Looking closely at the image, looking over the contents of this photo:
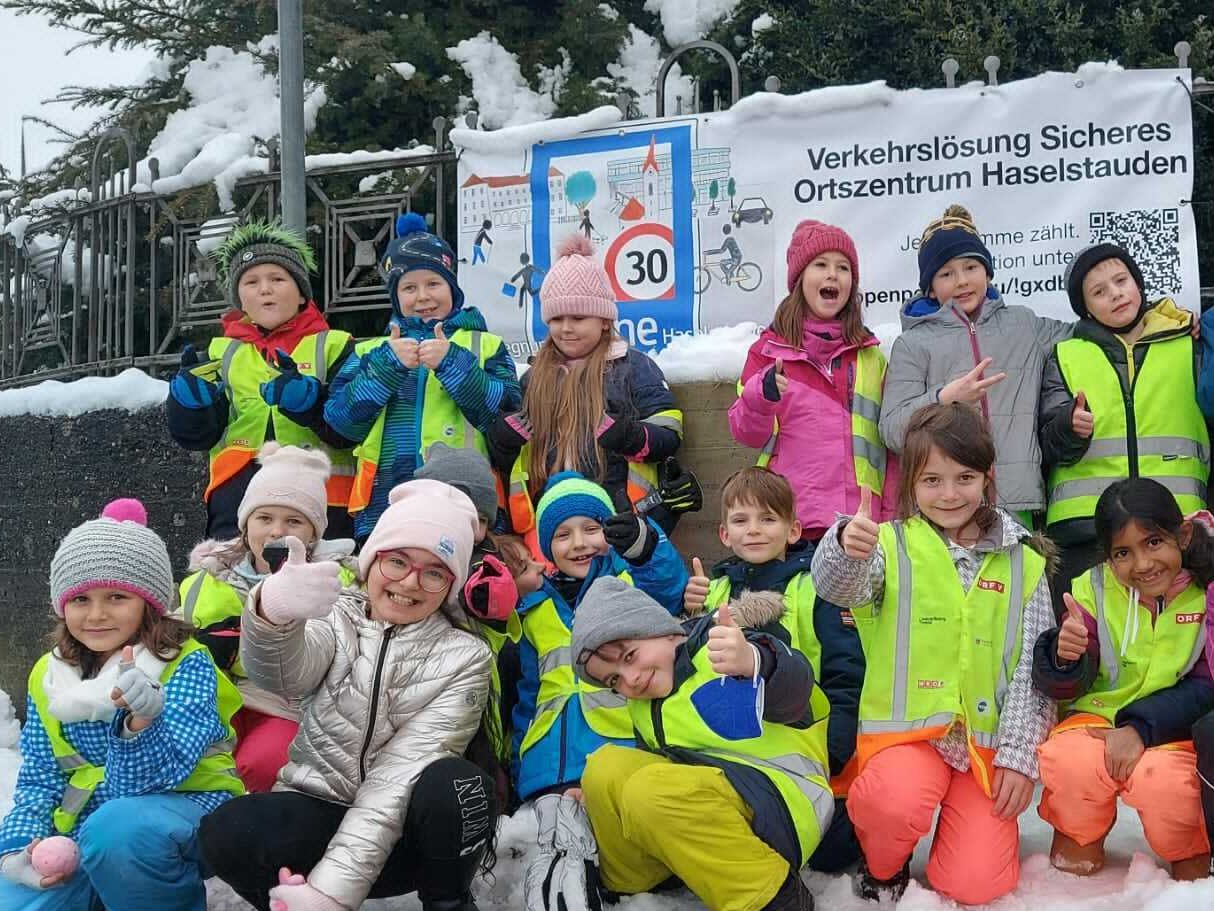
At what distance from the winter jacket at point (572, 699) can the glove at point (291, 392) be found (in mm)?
1392

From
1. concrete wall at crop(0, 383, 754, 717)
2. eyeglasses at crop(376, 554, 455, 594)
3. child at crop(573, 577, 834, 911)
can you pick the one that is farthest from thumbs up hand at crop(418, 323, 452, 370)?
concrete wall at crop(0, 383, 754, 717)

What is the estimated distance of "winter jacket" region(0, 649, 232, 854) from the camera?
342 centimetres

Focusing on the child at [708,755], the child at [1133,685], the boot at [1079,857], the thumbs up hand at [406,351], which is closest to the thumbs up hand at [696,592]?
the child at [708,755]

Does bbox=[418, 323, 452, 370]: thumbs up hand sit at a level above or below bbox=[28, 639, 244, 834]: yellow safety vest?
above

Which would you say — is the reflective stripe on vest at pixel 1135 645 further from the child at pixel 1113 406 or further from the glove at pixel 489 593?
the glove at pixel 489 593

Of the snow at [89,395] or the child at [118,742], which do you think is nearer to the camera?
the child at [118,742]

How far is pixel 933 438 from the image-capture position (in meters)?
3.75

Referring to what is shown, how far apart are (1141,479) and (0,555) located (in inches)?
229

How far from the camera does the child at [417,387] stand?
15.8 ft

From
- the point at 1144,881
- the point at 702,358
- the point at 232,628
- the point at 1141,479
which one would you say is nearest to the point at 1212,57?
the point at 702,358

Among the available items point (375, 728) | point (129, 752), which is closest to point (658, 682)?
point (375, 728)

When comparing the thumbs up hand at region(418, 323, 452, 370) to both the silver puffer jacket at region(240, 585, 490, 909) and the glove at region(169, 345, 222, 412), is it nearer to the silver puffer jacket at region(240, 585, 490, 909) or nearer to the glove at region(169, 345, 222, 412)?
the glove at region(169, 345, 222, 412)

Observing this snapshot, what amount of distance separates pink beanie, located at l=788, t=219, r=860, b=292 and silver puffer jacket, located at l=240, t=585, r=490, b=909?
1909 mm

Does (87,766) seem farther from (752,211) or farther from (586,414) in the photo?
(752,211)
